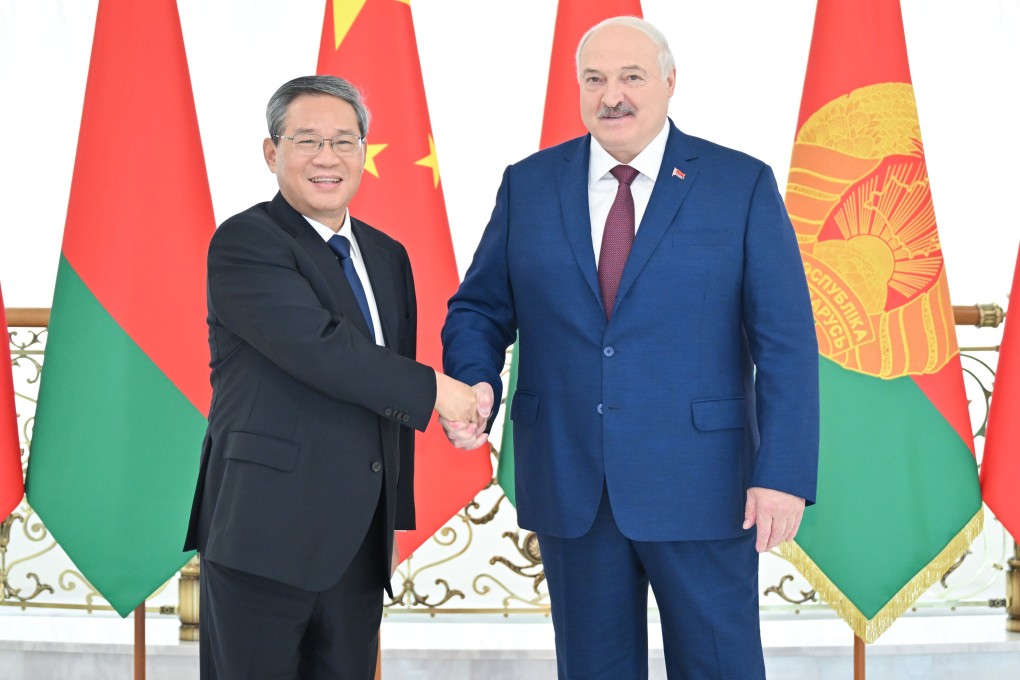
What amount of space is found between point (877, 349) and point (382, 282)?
1555 mm

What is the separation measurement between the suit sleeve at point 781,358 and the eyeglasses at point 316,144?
0.77m

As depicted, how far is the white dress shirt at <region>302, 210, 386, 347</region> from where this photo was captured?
1831 millimetres

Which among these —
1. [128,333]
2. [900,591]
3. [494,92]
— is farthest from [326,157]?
[494,92]

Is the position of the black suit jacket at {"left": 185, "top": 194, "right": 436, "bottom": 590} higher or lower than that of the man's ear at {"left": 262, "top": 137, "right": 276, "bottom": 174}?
lower

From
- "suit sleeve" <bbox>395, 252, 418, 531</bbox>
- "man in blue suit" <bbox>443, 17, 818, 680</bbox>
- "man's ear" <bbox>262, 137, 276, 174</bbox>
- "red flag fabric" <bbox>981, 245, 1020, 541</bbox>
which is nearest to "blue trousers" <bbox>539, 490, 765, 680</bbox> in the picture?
"man in blue suit" <bbox>443, 17, 818, 680</bbox>

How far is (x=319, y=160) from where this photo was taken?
1756 mm

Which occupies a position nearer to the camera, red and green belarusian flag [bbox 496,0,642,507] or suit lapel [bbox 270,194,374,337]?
suit lapel [bbox 270,194,374,337]

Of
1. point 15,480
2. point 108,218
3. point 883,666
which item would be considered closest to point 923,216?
point 883,666

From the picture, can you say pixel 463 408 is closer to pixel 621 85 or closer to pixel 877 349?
pixel 621 85

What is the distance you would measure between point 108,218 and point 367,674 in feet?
5.26

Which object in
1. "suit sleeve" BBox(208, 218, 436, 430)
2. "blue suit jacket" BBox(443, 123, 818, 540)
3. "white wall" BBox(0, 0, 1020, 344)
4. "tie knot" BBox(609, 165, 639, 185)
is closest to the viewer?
"suit sleeve" BBox(208, 218, 436, 430)

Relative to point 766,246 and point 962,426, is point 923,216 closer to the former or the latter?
point 962,426

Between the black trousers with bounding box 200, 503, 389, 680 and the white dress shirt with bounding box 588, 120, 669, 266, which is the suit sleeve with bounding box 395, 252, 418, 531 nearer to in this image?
the black trousers with bounding box 200, 503, 389, 680

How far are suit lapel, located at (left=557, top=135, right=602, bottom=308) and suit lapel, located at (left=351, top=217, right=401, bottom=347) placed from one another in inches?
14.2
